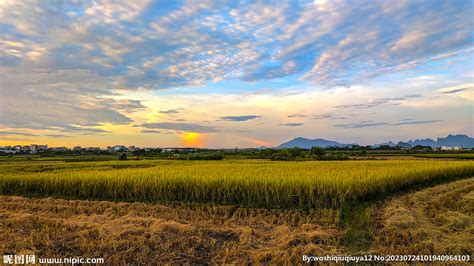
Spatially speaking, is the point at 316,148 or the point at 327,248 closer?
the point at 327,248

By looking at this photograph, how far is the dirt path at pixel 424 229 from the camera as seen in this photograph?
5.43m

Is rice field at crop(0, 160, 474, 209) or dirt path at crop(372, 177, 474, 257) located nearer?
dirt path at crop(372, 177, 474, 257)

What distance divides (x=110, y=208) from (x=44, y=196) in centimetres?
480

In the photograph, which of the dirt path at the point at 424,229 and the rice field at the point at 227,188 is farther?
the rice field at the point at 227,188

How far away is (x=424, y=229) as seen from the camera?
255 inches

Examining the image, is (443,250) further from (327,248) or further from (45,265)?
(45,265)

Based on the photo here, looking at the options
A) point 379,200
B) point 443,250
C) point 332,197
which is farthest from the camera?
point 379,200

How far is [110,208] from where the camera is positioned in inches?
356

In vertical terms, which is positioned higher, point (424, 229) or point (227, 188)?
point (227, 188)

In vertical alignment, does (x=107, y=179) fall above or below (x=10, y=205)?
above

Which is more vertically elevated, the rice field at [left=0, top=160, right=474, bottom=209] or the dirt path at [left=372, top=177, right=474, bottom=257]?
the rice field at [left=0, top=160, right=474, bottom=209]

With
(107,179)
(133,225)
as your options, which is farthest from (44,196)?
(133,225)

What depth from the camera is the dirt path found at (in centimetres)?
543

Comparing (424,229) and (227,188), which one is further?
(227,188)
